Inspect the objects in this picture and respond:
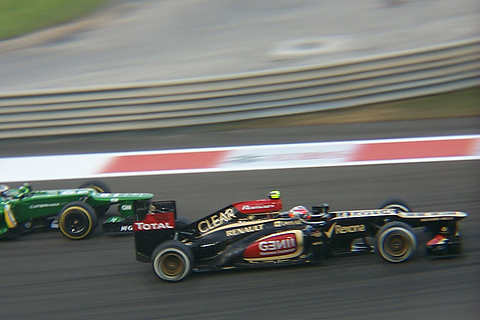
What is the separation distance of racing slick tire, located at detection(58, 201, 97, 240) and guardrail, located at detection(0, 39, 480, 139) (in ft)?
12.6

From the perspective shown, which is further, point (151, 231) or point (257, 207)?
point (257, 207)

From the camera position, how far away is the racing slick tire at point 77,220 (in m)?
6.45

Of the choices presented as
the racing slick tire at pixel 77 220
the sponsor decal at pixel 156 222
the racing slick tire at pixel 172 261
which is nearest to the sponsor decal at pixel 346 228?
the racing slick tire at pixel 172 261

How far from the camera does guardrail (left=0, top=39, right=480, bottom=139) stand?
10102mm

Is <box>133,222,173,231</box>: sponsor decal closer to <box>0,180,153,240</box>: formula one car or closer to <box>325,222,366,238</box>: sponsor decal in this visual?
<box>0,180,153,240</box>: formula one car

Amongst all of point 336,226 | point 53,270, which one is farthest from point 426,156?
point 53,270

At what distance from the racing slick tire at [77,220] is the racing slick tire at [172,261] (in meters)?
1.38

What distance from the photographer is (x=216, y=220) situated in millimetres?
5793

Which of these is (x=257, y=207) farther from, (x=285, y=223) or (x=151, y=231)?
(x=151, y=231)

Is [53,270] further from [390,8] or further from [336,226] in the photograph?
[390,8]

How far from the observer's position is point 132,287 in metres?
5.46

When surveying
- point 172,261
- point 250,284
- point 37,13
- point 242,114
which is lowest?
point 250,284

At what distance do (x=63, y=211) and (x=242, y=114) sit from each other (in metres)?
4.42

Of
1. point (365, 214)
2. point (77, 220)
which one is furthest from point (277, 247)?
point (77, 220)
